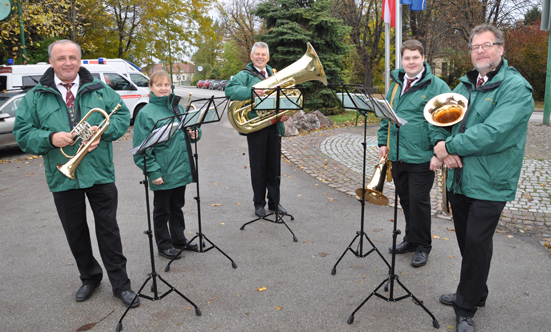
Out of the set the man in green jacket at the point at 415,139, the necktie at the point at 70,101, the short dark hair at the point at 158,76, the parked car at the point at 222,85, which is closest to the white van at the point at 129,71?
the short dark hair at the point at 158,76

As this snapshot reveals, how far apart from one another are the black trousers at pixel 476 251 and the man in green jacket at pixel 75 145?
267cm

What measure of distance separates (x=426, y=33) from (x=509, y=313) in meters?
18.1

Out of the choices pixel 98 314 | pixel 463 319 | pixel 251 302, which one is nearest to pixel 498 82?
pixel 463 319

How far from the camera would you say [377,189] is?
4.27 meters

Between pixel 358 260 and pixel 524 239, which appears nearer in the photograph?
pixel 358 260

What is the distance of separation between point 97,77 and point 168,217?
39.3 ft

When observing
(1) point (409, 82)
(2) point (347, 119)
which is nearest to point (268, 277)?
(1) point (409, 82)

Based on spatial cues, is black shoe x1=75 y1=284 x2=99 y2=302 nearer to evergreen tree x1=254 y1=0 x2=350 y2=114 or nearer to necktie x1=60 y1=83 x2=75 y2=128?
necktie x1=60 y1=83 x2=75 y2=128

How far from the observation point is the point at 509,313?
133 inches

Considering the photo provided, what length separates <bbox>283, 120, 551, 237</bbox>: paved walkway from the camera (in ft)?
18.1

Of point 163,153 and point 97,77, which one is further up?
point 97,77

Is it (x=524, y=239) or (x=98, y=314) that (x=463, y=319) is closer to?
(x=524, y=239)

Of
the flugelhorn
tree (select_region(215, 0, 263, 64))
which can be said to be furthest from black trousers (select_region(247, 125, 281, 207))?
tree (select_region(215, 0, 263, 64))

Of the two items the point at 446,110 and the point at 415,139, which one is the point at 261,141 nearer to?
the point at 415,139
